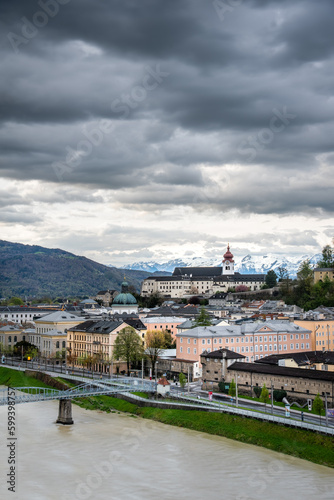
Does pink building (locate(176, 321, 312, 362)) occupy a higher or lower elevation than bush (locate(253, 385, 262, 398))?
higher

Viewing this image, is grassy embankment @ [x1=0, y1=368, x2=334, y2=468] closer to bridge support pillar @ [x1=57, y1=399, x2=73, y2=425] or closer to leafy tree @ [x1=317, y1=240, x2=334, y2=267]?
bridge support pillar @ [x1=57, y1=399, x2=73, y2=425]

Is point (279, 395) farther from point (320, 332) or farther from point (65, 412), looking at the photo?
point (320, 332)

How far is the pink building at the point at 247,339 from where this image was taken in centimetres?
7406

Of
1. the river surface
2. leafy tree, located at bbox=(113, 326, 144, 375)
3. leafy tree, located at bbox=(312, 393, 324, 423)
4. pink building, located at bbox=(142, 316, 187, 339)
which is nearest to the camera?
the river surface

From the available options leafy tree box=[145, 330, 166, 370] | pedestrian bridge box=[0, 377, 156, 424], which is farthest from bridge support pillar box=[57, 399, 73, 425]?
leafy tree box=[145, 330, 166, 370]

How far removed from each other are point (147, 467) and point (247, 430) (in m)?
10.5

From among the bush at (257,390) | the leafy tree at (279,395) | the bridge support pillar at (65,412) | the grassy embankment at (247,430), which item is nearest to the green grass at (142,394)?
the grassy embankment at (247,430)

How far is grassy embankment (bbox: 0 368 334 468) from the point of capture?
4047 centimetres

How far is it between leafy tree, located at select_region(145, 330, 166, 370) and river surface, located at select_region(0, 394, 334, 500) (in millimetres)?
26524

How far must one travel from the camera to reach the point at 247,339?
257 feet

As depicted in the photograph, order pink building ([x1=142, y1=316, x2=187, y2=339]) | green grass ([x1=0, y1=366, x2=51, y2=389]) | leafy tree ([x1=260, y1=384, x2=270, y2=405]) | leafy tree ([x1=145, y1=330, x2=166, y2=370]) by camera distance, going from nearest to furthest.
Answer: leafy tree ([x1=260, y1=384, x2=270, y2=405]), green grass ([x1=0, y1=366, x2=51, y2=389]), leafy tree ([x1=145, y1=330, x2=166, y2=370]), pink building ([x1=142, y1=316, x2=187, y2=339])

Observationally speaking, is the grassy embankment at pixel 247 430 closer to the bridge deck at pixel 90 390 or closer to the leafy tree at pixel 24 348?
the bridge deck at pixel 90 390

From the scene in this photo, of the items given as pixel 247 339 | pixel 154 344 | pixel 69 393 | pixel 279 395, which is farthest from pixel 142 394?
pixel 154 344

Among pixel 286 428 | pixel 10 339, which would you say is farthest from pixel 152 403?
pixel 10 339
